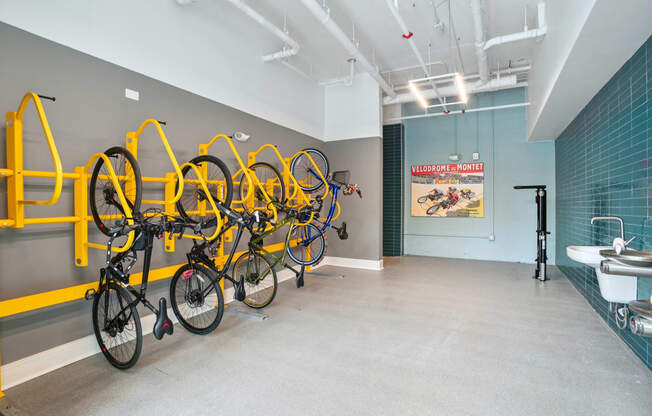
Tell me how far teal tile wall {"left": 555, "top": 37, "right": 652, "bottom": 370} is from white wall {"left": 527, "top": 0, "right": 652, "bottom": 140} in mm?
130

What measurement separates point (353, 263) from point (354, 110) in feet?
9.29

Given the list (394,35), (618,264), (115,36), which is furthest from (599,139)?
(115,36)

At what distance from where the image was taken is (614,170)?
3.01 meters

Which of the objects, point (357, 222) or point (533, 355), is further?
point (357, 222)

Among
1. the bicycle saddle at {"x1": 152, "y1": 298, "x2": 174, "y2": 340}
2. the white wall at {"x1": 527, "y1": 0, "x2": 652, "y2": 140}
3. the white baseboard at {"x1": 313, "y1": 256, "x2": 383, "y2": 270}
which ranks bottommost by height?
the white baseboard at {"x1": 313, "y1": 256, "x2": 383, "y2": 270}

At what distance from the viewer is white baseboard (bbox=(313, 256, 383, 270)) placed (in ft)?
19.2

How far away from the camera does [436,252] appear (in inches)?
276

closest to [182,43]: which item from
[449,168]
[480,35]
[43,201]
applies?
[43,201]

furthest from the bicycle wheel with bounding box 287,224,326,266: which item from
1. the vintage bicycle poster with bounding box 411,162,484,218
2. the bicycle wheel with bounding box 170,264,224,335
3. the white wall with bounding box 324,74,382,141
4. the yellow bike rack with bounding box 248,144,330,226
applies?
the vintage bicycle poster with bounding box 411,162,484,218

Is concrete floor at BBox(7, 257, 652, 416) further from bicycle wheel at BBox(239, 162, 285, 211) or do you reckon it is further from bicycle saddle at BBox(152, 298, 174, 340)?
bicycle wheel at BBox(239, 162, 285, 211)

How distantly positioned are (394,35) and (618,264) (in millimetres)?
3849

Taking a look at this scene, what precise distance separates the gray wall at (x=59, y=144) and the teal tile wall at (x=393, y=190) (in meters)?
5.00

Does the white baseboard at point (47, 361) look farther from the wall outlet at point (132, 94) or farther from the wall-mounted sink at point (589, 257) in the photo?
the wall-mounted sink at point (589, 257)

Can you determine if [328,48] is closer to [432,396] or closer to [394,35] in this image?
[394,35]
